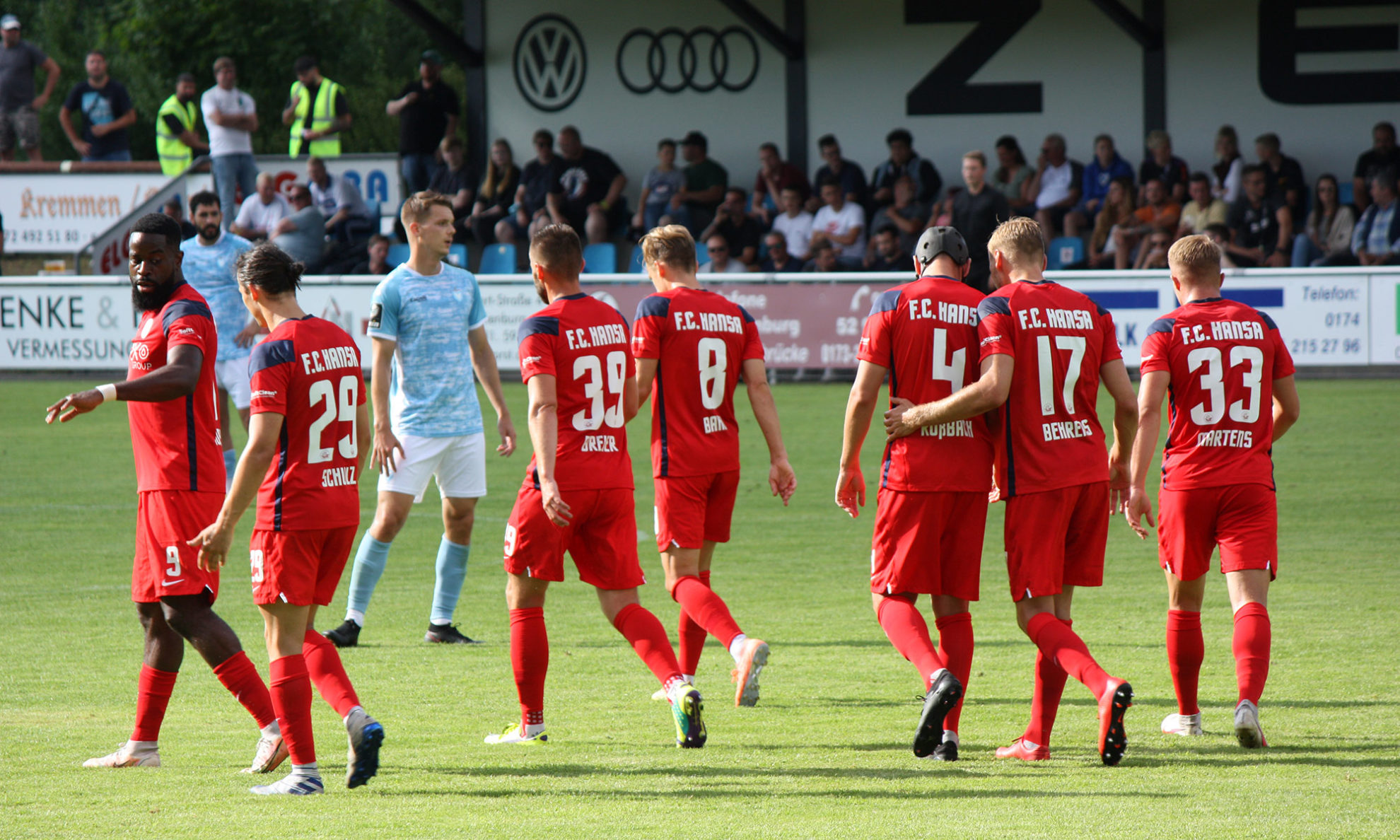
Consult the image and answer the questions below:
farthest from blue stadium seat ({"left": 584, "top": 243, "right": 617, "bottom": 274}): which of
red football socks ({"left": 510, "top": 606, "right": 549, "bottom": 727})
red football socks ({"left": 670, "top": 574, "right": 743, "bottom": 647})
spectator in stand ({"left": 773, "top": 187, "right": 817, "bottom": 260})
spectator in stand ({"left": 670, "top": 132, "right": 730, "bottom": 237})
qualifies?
red football socks ({"left": 510, "top": 606, "right": 549, "bottom": 727})

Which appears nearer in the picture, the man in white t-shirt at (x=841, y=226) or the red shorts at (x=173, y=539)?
the red shorts at (x=173, y=539)

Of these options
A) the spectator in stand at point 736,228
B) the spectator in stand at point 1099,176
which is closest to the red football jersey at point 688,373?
the spectator in stand at point 736,228

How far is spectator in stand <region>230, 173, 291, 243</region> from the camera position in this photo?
2230 centimetres

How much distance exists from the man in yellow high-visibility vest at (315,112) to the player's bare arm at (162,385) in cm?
1901

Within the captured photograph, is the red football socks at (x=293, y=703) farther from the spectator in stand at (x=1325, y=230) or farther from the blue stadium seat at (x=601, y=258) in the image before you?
the blue stadium seat at (x=601, y=258)

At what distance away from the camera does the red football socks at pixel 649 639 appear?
19.7ft

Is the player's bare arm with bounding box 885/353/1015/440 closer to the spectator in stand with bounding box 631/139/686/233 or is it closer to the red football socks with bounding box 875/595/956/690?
the red football socks with bounding box 875/595/956/690

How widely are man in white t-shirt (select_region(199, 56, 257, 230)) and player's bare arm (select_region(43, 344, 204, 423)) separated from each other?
16.8 metres

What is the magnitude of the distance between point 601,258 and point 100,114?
8216mm

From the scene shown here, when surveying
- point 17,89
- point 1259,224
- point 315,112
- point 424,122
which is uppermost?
point 17,89

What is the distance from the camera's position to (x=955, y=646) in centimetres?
600

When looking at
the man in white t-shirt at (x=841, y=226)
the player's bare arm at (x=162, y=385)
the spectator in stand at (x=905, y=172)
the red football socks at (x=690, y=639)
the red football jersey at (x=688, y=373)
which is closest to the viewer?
the player's bare arm at (x=162, y=385)

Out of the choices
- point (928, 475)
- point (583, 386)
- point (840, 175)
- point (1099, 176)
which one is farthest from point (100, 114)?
point (928, 475)

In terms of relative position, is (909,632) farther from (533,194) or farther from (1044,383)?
(533,194)
